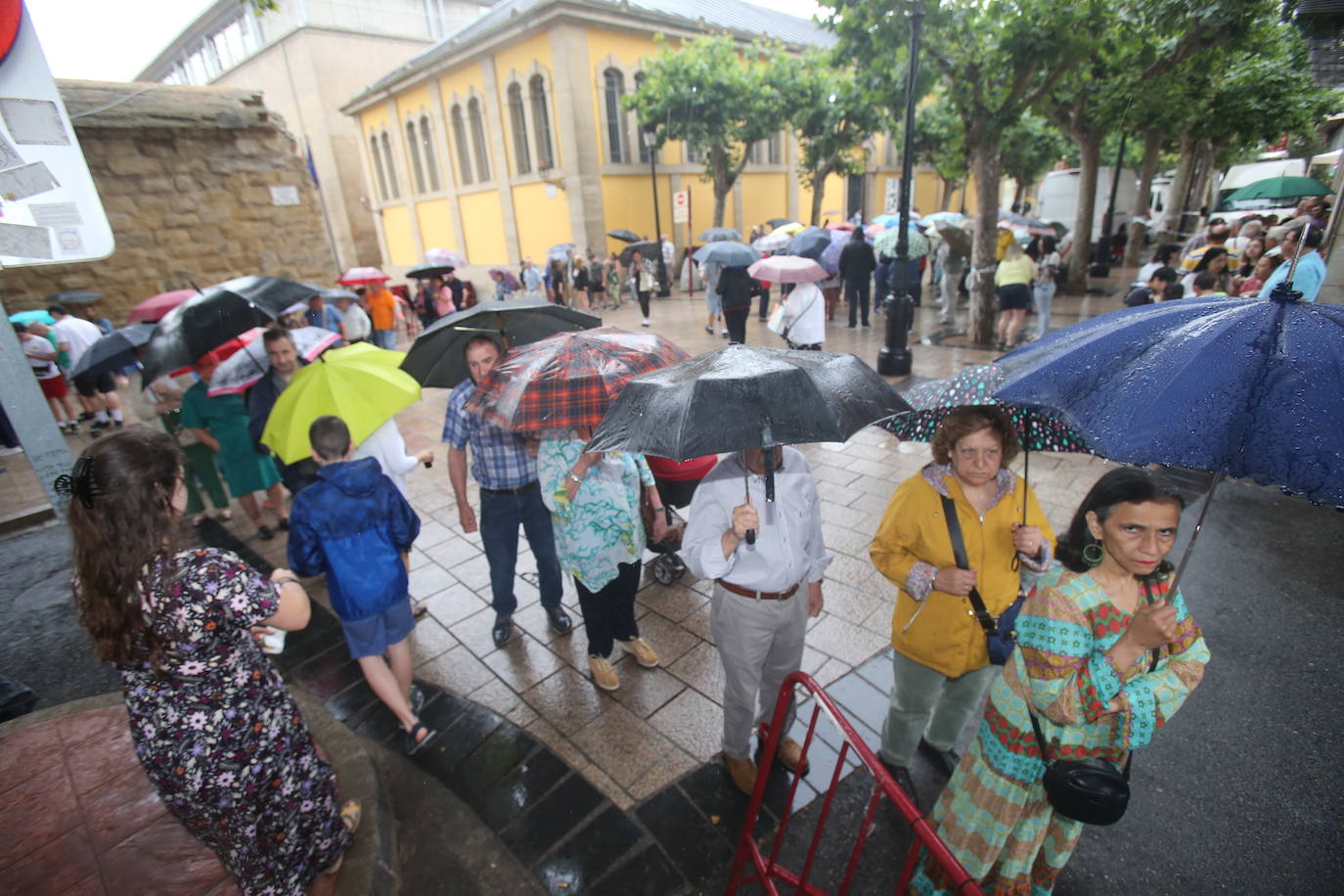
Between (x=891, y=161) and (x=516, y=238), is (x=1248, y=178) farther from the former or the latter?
(x=516, y=238)

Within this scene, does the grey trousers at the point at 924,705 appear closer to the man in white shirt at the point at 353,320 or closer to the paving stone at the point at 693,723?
the paving stone at the point at 693,723

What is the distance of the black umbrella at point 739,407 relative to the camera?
2043mm

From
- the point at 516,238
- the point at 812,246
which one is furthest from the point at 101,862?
the point at 516,238

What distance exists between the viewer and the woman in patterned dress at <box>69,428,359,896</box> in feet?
6.15

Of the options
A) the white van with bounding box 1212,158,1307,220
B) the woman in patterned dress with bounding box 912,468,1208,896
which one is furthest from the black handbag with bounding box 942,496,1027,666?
the white van with bounding box 1212,158,1307,220

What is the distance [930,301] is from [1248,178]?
19288 mm

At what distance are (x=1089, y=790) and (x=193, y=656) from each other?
278cm

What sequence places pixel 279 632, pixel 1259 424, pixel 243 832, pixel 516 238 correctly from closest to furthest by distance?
pixel 1259 424
pixel 243 832
pixel 279 632
pixel 516 238

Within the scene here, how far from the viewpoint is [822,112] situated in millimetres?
20891

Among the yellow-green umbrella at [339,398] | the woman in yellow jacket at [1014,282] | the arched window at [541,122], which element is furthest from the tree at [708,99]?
the yellow-green umbrella at [339,398]

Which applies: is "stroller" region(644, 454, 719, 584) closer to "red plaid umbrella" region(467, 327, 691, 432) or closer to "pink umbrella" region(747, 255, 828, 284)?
"red plaid umbrella" region(467, 327, 691, 432)

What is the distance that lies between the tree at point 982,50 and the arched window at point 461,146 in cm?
2010

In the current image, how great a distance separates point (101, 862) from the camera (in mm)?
2764

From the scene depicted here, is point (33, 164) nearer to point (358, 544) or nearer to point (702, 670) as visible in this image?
point (358, 544)
